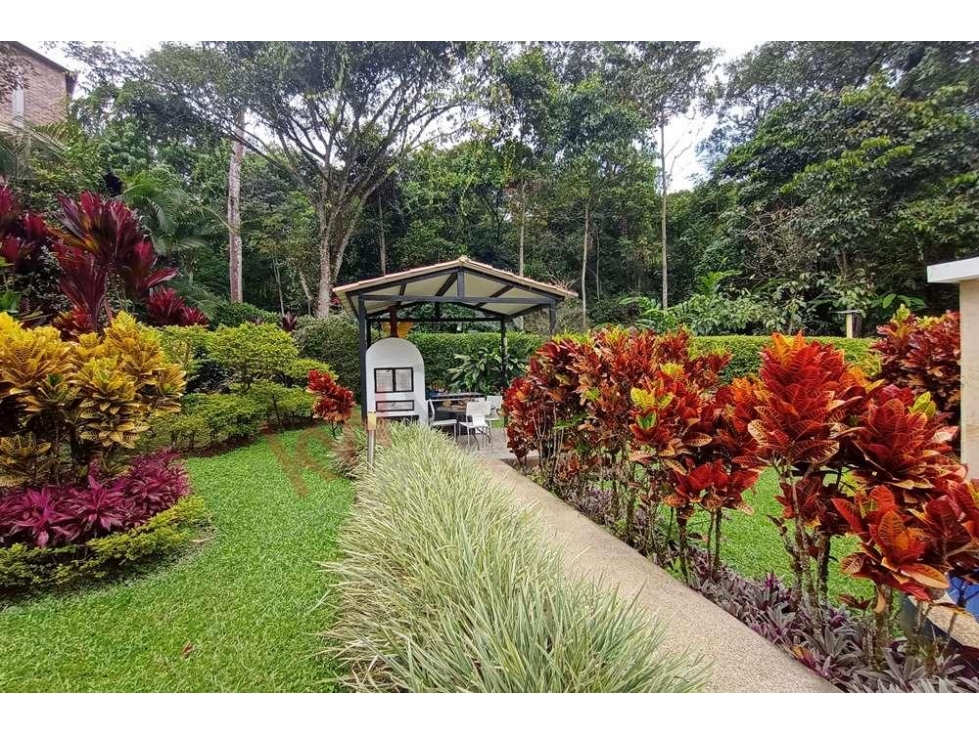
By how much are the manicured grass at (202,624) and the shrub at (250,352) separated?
146 inches

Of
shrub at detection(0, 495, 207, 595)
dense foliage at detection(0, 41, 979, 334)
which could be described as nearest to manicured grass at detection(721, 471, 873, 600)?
shrub at detection(0, 495, 207, 595)

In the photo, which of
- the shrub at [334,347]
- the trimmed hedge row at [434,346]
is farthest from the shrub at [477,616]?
the shrub at [334,347]

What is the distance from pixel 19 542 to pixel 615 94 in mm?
17579

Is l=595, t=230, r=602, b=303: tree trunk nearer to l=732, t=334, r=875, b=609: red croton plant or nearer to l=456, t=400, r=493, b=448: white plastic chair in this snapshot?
l=456, t=400, r=493, b=448: white plastic chair

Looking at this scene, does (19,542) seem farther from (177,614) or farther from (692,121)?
(692,121)

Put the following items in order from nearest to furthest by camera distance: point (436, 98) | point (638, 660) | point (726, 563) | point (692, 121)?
point (638, 660) < point (726, 563) < point (436, 98) < point (692, 121)

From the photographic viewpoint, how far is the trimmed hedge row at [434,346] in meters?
9.12

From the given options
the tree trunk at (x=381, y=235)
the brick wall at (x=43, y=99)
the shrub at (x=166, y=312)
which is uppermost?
the brick wall at (x=43, y=99)

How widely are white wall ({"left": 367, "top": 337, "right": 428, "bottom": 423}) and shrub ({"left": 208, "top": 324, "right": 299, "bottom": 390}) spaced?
1.38 m

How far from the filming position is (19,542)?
2818mm

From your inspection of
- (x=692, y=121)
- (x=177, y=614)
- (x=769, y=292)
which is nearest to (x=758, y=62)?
(x=692, y=121)

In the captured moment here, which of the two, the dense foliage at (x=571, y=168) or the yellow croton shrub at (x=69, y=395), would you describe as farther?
the dense foliage at (x=571, y=168)

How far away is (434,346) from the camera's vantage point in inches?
479

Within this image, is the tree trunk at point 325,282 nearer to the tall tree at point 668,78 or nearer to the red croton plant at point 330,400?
the red croton plant at point 330,400
